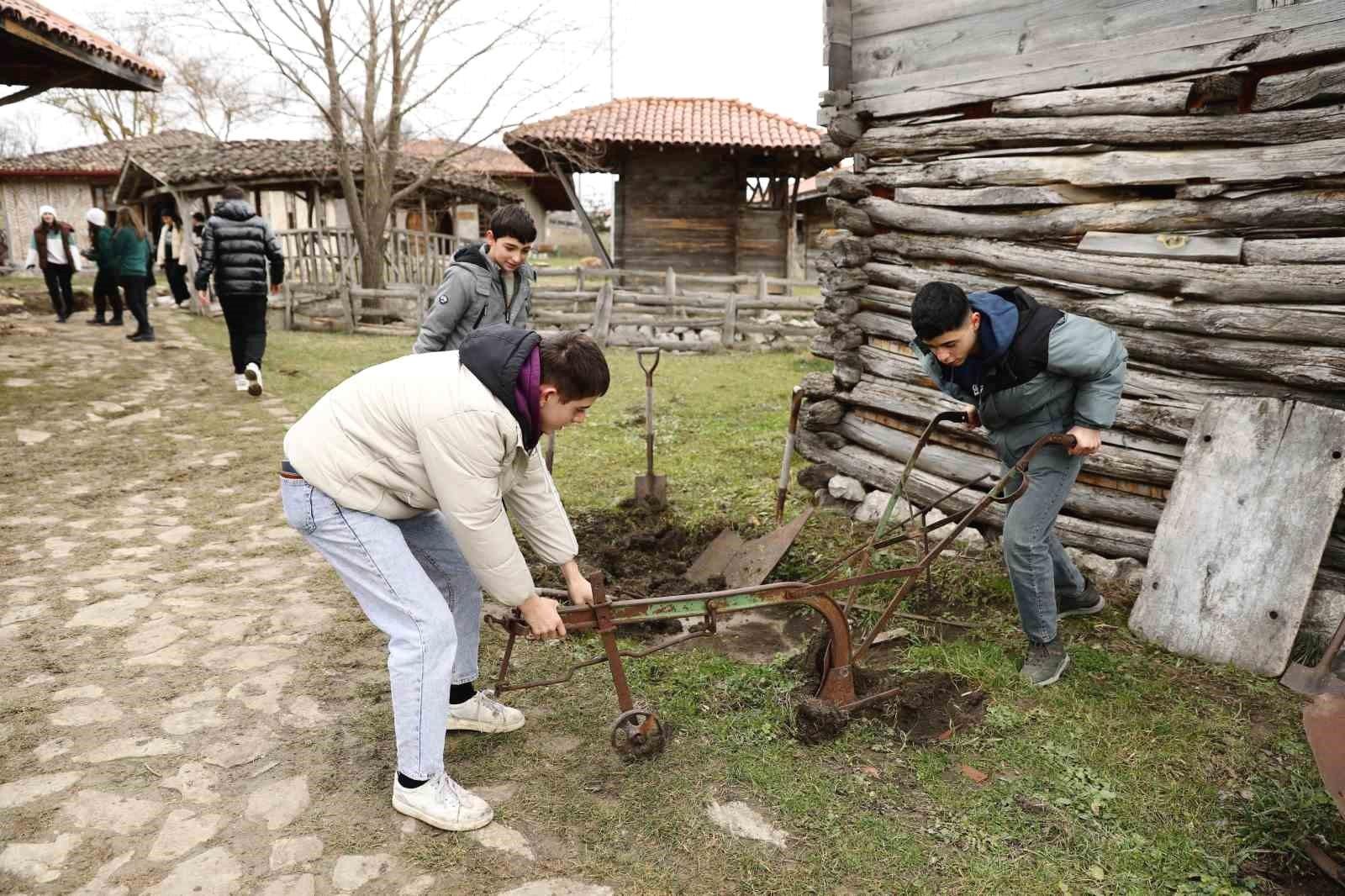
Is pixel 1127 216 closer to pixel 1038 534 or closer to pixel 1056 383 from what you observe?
pixel 1056 383

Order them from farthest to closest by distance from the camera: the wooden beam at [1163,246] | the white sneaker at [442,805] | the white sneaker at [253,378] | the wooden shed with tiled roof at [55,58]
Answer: the white sneaker at [253,378], the wooden shed with tiled roof at [55,58], the wooden beam at [1163,246], the white sneaker at [442,805]

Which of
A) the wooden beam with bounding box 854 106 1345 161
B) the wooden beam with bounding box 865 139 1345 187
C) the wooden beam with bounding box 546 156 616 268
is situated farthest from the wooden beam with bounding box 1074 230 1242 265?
the wooden beam with bounding box 546 156 616 268

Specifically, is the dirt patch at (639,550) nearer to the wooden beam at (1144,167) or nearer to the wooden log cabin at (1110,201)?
the wooden log cabin at (1110,201)

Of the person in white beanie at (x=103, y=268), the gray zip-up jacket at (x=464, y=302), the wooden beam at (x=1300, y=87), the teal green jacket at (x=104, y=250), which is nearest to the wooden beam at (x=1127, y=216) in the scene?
the wooden beam at (x=1300, y=87)

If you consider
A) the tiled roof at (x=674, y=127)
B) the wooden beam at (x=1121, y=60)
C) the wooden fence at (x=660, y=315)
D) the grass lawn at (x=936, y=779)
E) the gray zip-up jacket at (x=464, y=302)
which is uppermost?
the tiled roof at (x=674, y=127)

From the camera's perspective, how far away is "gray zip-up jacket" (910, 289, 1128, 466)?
3494 mm

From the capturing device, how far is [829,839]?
2869 mm

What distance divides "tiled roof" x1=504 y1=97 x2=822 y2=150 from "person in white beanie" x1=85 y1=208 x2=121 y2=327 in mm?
7832

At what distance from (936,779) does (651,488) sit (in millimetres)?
3056

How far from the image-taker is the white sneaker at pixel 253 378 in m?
9.36

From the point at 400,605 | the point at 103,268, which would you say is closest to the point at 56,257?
the point at 103,268

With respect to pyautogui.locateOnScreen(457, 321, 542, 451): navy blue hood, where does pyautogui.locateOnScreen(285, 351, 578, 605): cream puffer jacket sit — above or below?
below

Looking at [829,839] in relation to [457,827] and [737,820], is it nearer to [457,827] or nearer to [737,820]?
[737,820]

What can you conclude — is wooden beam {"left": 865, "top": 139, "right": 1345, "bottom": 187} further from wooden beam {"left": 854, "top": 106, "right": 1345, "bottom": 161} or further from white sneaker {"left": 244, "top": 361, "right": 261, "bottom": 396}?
white sneaker {"left": 244, "top": 361, "right": 261, "bottom": 396}
